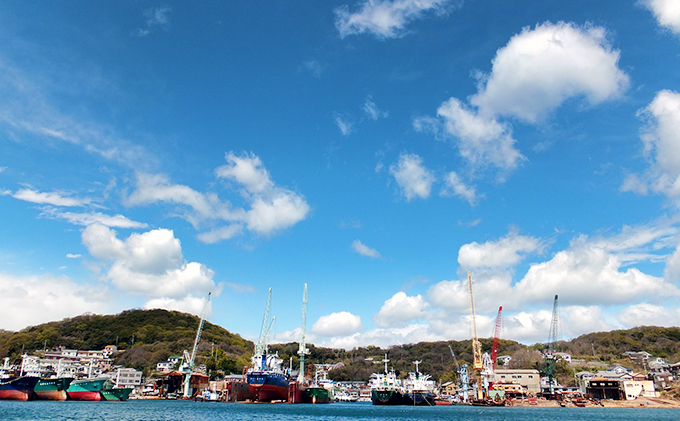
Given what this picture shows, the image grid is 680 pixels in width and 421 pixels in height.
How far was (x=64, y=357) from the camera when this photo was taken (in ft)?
570

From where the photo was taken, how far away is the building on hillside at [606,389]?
121 meters

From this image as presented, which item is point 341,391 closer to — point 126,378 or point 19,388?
point 126,378

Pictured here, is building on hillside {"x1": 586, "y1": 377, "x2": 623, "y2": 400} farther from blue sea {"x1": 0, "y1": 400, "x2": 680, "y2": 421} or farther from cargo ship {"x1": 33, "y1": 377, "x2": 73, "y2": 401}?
cargo ship {"x1": 33, "y1": 377, "x2": 73, "y2": 401}

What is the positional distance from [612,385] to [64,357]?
194 m

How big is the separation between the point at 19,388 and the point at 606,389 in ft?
486

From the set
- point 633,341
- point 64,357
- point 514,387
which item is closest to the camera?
point 514,387

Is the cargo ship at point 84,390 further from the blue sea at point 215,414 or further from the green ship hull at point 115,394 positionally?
the blue sea at point 215,414

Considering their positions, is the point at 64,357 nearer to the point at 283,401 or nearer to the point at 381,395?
the point at 283,401

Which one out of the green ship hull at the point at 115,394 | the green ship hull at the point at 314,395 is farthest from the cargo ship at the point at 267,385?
the green ship hull at the point at 115,394

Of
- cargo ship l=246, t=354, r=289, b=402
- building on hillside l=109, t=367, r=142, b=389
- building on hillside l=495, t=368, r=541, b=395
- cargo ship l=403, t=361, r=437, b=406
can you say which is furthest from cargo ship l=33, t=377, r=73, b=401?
building on hillside l=495, t=368, r=541, b=395

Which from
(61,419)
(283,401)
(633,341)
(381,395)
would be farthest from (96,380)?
(633,341)

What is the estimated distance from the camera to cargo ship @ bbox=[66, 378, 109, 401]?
330 feet

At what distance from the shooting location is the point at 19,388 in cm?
9519

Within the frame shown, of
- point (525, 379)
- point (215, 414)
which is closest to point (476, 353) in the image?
point (525, 379)
